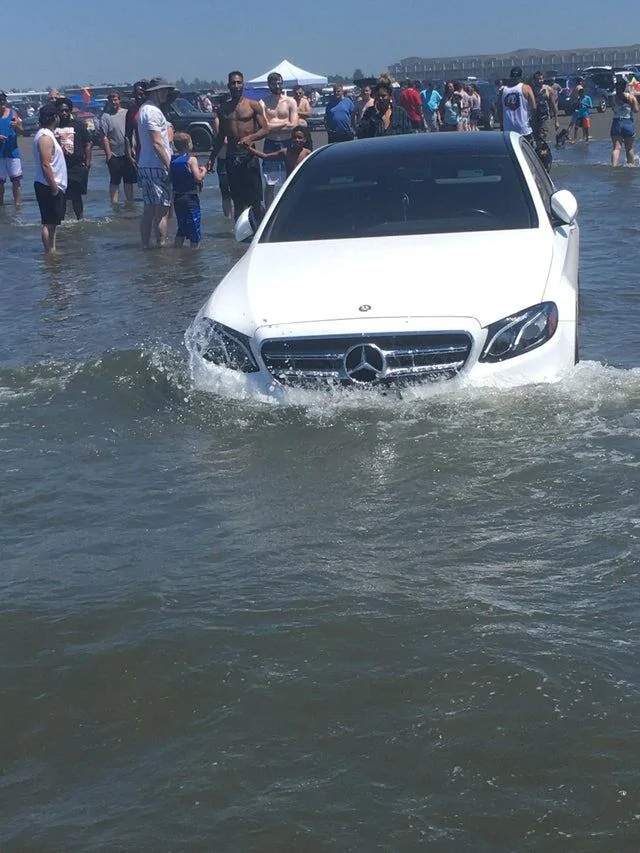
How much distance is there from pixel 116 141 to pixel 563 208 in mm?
11810

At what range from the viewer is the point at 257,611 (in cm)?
434

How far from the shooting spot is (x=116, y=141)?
1778 centimetres

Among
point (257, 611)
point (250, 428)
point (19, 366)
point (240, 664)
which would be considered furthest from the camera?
point (19, 366)

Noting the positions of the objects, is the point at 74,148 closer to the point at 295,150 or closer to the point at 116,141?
the point at 116,141

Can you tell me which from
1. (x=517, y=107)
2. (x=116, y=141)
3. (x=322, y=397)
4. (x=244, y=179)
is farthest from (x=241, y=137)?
(x=322, y=397)

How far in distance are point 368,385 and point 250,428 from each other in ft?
2.20

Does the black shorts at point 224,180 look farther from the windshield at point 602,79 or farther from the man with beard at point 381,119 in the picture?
the windshield at point 602,79

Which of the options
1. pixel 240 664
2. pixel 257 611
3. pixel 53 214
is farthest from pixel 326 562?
pixel 53 214

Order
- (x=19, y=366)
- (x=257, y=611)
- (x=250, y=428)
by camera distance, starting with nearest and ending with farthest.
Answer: (x=257, y=611)
(x=250, y=428)
(x=19, y=366)

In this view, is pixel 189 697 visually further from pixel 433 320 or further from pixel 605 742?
pixel 433 320

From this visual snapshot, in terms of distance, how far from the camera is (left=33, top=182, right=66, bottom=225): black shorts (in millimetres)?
13238

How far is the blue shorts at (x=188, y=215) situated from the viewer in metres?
13.1

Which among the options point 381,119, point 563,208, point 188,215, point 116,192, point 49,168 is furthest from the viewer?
point 116,192

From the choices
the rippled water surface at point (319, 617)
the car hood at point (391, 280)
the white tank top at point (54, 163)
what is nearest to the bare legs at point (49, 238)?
the white tank top at point (54, 163)
